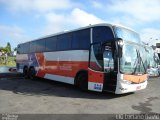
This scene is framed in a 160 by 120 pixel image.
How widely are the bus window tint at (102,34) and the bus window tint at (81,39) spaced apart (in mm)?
565

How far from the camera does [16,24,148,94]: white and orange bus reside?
11.2 meters

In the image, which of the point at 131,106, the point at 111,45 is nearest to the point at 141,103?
the point at 131,106

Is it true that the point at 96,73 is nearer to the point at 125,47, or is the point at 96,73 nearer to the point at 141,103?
the point at 125,47

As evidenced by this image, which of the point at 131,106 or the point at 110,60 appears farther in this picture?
the point at 110,60

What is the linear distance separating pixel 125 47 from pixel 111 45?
0.66 m

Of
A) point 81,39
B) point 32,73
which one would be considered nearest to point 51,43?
point 81,39

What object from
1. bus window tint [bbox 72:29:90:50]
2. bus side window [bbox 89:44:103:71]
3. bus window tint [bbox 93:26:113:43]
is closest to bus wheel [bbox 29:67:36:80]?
bus window tint [bbox 72:29:90:50]


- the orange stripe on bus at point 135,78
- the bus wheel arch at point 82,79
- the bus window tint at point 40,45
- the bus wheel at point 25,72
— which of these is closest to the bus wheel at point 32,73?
the bus wheel at point 25,72

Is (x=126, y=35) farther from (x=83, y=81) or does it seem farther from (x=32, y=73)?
(x=32, y=73)

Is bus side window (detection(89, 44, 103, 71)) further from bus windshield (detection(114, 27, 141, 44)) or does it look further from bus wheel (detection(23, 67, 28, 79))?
bus wheel (detection(23, 67, 28, 79))

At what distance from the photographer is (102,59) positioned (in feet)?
38.6

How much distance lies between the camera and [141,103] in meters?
10.4

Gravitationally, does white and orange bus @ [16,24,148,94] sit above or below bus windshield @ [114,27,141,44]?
below

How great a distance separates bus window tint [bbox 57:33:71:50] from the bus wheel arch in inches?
78.2
